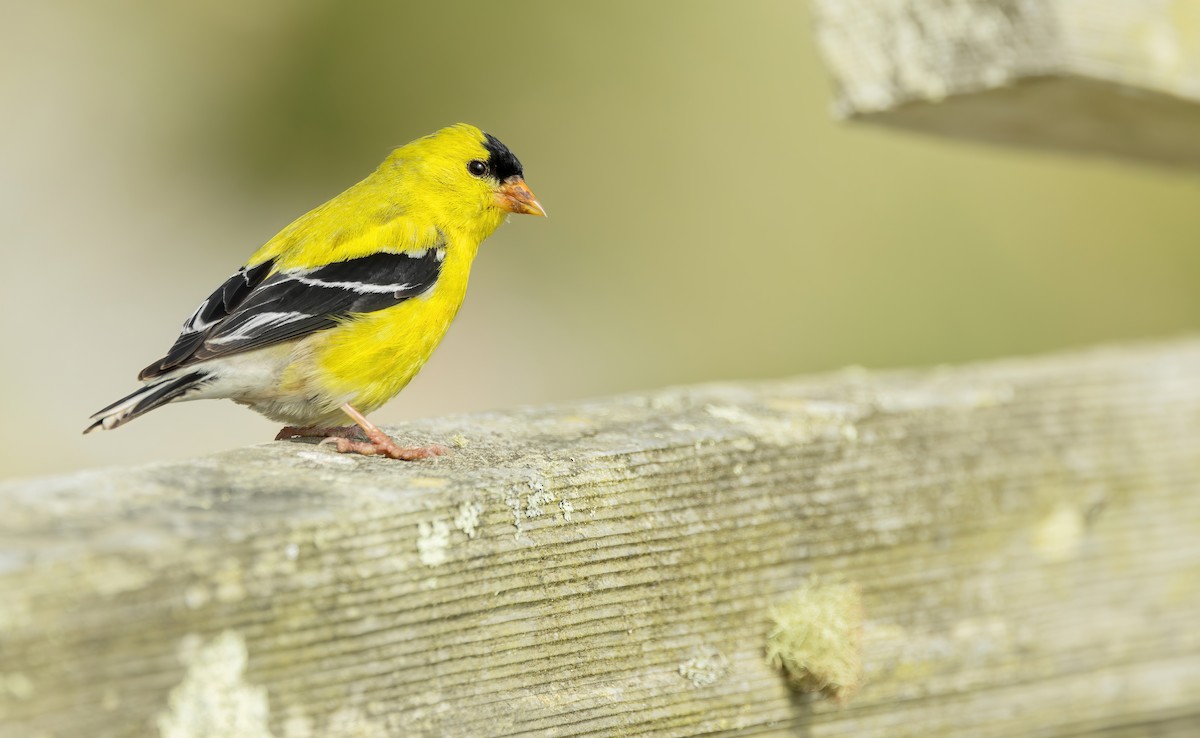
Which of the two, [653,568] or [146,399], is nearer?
[653,568]

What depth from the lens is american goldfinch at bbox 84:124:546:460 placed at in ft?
7.07

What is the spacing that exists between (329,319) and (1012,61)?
129 centimetres

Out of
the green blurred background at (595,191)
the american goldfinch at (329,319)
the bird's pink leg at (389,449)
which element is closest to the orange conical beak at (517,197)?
the american goldfinch at (329,319)

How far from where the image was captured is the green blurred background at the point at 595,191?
4.59m

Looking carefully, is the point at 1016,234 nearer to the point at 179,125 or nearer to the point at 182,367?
the point at 179,125

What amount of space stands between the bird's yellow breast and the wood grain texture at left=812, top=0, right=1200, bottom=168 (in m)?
0.89

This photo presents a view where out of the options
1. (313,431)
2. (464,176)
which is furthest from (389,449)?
(464,176)

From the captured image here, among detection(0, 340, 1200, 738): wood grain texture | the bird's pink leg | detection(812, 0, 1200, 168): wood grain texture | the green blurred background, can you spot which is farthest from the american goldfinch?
the green blurred background

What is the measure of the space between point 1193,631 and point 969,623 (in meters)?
0.54

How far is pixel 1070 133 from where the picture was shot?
2.29m

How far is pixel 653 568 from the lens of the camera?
147 centimetres

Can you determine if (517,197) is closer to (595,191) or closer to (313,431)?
(313,431)

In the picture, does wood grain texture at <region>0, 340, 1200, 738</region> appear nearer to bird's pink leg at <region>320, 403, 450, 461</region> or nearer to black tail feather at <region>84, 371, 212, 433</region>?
bird's pink leg at <region>320, 403, 450, 461</region>

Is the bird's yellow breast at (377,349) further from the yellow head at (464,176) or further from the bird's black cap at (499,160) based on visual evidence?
the bird's black cap at (499,160)
